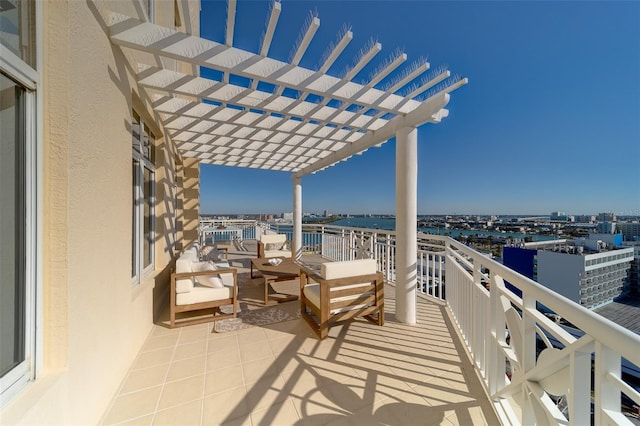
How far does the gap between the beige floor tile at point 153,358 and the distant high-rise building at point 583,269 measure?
5.80 metres

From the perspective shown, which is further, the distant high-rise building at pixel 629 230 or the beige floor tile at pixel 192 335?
the distant high-rise building at pixel 629 230

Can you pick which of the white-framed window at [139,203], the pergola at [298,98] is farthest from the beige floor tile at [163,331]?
the pergola at [298,98]

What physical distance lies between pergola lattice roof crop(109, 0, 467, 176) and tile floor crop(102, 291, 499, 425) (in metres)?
2.96

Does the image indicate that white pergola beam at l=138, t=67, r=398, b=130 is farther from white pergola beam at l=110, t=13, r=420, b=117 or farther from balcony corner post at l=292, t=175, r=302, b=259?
balcony corner post at l=292, t=175, r=302, b=259

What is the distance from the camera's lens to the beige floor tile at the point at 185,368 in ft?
7.40

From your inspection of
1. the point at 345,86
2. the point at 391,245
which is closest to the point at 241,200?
the point at 391,245

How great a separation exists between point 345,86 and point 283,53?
0.81 metres

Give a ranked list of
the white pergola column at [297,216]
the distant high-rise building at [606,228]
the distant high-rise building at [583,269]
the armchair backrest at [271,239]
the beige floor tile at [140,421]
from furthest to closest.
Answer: the white pergola column at [297,216] → the armchair backrest at [271,239] → the distant high-rise building at [606,228] → the distant high-rise building at [583,269] → the beige floor tile at [140,421]

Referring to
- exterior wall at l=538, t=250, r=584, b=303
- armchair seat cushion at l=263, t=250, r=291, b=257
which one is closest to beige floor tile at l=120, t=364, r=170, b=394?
armchair seat cushion at l=263, t=250, r=291, b=257

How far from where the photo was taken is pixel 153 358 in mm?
2521

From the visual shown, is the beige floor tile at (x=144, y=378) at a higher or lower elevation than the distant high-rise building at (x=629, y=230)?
lower

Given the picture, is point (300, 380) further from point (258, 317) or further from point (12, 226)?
point (12, 226)

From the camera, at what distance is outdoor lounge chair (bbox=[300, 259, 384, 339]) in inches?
116

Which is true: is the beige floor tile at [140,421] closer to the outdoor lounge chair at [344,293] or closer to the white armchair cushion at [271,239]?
the outdoor lounge chair at [344,293]
